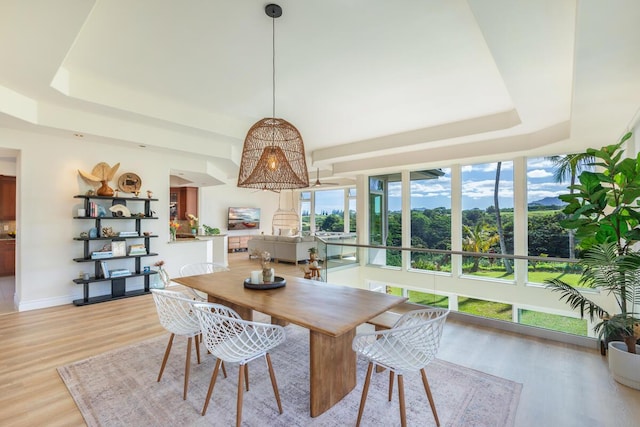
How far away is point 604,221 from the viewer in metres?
2.70

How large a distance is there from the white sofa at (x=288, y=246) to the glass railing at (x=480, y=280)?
3.20m

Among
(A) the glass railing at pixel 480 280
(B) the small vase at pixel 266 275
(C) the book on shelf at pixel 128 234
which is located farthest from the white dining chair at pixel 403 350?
(C) the book on shelf at pixel 128 234

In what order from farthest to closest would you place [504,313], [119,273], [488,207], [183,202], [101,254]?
[183,202] < [488,207] < [119,273] < [101,254] < [504,313]

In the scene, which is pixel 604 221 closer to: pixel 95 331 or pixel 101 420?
pixel 101 420

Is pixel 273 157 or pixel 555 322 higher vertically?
pixel 273 157

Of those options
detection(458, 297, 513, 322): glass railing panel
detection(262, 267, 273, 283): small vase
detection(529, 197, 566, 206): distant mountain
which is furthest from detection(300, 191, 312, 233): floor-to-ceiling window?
detection(262, 267, 273, 283): small vase

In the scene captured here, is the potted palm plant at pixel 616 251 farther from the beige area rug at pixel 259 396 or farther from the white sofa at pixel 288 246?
the white sofa at pixel 288 246

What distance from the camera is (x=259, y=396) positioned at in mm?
2281

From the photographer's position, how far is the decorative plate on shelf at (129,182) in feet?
16.3

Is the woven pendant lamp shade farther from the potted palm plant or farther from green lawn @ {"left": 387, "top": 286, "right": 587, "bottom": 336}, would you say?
the potted palm plant

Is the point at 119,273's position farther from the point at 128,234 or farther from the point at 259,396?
the point at 259,396

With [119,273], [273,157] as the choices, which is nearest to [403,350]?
[273,157]

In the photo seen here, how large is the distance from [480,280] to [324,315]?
334cm

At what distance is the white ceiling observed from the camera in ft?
6.82
